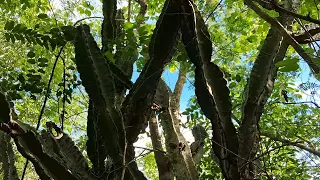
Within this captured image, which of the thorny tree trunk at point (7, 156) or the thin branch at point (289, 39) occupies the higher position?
the thorny tree trunk at point (7, 156)

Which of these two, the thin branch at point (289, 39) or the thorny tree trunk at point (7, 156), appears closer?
the thin branch at point (289, 39)

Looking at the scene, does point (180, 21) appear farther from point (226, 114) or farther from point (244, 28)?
point (244, 28)

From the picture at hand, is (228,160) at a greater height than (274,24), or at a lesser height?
lesser

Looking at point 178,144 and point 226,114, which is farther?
point 178,144

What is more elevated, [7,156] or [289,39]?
[7,156]

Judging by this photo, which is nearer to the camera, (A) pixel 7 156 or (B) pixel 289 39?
(B) pixel 289 39

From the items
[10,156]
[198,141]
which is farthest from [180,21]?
[10,156]

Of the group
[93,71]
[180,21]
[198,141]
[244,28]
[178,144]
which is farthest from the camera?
[244,28]

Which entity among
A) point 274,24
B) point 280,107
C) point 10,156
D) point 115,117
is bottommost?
point 115,117

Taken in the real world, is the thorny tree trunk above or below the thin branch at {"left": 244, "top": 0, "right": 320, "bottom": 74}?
above

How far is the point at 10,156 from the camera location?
3115 mm

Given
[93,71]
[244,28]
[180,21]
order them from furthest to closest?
[244,28] < [180,21] < [93,71]

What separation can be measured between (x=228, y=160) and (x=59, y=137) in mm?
873

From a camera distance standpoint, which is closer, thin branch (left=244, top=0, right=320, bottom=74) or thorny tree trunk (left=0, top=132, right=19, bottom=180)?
thin branch (left=244, top=0, right=320, bottom=74)
